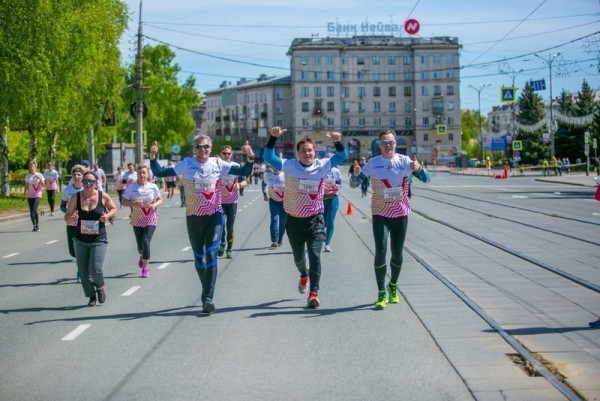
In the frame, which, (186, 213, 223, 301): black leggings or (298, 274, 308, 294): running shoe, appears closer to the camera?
(186, 213, 223, 301): black leggings

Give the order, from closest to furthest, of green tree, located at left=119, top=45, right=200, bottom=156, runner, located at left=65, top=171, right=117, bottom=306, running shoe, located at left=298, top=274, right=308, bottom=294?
running shoe, located at left=298, top=274, right=308, bottom=294
runner, located at left=65, top=171, right=117, bottom=306
green tree, located at left=119, top=45, right=200, bottom=156

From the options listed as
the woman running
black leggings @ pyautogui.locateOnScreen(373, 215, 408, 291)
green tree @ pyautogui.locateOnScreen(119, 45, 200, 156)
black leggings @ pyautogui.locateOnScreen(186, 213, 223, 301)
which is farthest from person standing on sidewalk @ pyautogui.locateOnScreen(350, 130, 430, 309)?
green tree @ pyautogui.locateOnScreen(119, 45, 200, 156)

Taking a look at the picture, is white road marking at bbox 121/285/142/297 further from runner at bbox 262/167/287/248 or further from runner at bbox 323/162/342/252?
runner at bbox 262/167/287/248

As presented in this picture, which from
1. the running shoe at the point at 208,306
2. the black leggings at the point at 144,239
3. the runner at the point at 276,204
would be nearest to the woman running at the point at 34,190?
the runner at the point at 276,204

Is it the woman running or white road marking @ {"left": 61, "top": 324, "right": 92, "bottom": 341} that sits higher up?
the woman running

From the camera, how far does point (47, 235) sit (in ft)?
69.9

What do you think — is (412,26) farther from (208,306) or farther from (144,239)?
(208,306)

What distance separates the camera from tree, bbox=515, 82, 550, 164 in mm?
88750

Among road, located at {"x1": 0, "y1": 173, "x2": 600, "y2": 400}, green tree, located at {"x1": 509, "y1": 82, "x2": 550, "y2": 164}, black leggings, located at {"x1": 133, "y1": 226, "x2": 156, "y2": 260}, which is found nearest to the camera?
road, located at {"x1": 0, "y1": 173, "x2": 600, "y2": 400}

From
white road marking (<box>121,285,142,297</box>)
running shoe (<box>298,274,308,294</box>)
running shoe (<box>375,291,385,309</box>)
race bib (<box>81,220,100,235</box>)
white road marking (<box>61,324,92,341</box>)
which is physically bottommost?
white road marking (<box>121,285,142,297</box>)

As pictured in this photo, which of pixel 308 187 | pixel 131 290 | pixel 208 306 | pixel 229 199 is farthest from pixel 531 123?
pixel 208 306

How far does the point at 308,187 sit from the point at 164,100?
78695 mm

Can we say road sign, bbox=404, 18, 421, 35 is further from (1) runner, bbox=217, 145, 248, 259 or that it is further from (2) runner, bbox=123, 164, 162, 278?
(2) runner, bbox=123, 164, 162, 278

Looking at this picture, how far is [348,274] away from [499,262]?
8.50 ft
